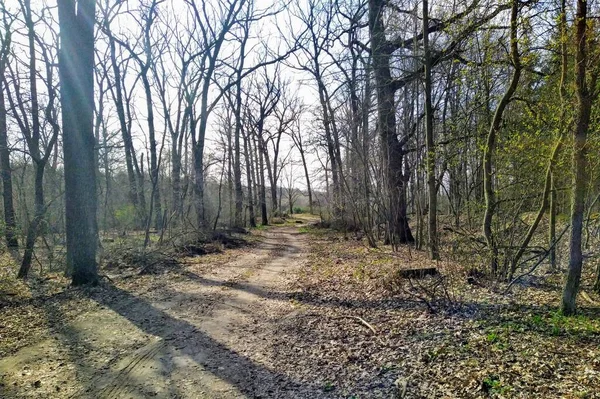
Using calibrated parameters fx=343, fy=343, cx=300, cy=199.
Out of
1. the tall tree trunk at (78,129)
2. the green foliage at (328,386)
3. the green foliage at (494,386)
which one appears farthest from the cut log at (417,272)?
the tall tree trunk at (78,129)

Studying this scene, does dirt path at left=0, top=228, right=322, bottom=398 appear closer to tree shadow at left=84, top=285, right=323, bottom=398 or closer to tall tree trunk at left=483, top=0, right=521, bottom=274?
tree shadow at left=84, top=285, right=323, bottom=398

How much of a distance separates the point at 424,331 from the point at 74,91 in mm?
8732

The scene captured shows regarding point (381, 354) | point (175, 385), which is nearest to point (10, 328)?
point (175, 385)

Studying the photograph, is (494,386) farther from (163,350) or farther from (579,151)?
(163,350)

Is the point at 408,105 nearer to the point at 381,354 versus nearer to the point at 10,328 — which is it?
the point at 381,354

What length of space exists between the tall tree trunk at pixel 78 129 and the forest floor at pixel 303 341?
3.13 ft

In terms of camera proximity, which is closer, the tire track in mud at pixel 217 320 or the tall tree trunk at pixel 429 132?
the tire track in mud at pixel 217 320

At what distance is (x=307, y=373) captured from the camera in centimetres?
423

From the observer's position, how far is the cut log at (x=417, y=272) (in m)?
7.30

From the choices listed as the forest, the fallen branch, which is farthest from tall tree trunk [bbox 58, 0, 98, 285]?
the fallen branch

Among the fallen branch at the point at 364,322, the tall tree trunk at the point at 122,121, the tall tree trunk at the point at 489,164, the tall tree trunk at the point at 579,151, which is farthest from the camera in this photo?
the tall tree trunk at the point at 122,121

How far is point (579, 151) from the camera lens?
4527 millimetres

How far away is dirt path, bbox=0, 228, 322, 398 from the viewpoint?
3.92 meters

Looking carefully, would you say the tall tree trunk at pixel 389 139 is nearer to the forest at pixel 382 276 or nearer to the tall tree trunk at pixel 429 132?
the forest at pixel 382 276
